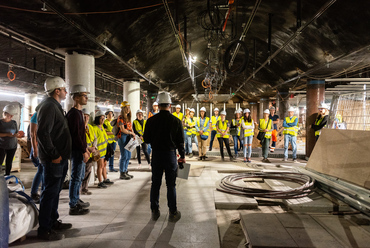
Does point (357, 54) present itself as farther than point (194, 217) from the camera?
Yes

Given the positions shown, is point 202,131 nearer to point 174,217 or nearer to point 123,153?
point 123,153

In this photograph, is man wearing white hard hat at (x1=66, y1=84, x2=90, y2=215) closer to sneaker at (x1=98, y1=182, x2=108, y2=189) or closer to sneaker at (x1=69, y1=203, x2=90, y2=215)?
sneaker at (x1=69, y1=203, x2=90, y2=215)

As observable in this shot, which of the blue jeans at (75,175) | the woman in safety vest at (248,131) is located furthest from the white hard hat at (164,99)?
the woman in safety vest at (248,131)

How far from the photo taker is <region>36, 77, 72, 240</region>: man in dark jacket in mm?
2842

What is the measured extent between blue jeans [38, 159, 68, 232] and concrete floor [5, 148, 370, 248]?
22cm

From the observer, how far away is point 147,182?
5.64 metres

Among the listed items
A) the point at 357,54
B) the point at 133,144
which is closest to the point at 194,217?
the point at 133,144

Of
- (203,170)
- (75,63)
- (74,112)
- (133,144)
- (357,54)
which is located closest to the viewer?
(74,112)

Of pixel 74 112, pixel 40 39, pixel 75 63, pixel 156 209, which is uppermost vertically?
pixel 40 39

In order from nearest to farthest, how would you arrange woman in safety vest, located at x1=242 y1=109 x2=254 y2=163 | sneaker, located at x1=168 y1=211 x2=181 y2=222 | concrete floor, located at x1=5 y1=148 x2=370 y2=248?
concrete floor, located at x1=5 y1=148 x2=370 y2=248, sneaker, located at x1=168 y1=211 x2=181 y2=222, woman in safety vest, located at x1=242 y1=109 x2=254 y2=163

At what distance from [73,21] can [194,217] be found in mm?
3983

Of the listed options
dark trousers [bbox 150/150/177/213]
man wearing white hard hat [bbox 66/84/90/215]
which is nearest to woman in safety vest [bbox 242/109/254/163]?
dark trousers [bbox 150/150/177/213]

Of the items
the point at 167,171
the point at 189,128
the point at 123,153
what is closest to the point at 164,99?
the point at 167,171

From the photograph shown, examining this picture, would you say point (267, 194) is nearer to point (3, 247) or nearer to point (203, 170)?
point (203, 170)
